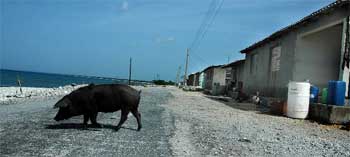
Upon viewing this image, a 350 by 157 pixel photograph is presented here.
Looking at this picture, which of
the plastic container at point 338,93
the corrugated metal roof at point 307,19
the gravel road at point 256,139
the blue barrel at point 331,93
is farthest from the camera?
the corrugated metal roof at point 307,19

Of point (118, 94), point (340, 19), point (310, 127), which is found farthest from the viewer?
point (340, 19)

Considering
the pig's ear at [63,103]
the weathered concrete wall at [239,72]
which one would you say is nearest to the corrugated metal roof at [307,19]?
the pig's ear at [63,103]

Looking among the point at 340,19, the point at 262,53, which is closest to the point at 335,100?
the point at 340,19

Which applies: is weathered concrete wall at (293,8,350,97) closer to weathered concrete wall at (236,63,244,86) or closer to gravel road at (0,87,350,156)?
gravel road at (0,87,350,156)

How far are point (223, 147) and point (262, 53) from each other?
58.2 ft

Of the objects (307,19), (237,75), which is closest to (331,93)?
Result: (307,19)

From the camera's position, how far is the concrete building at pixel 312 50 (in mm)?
14789

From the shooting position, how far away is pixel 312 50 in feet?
60.1

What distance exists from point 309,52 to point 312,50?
15 centimetres

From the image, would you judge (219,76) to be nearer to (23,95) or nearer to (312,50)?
(23,95)

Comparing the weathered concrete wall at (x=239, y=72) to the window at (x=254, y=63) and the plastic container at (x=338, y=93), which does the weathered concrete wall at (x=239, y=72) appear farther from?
the plastic container at (x=338, y=93)

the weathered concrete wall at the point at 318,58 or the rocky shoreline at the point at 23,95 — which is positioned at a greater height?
the weathered concrete wall at the point at 318,58

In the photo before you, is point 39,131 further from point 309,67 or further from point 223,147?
point 309,67

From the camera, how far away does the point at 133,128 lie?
10141 millimetres
